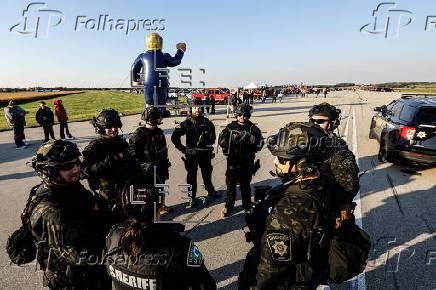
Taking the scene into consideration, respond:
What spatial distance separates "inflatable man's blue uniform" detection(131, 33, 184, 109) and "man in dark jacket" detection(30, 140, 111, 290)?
40.6ft

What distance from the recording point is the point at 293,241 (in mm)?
1661

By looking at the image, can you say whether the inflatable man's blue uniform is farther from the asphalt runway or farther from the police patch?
the police patch

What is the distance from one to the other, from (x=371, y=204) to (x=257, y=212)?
413 centimetres

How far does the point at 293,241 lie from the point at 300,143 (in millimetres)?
702

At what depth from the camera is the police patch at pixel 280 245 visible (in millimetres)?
1649

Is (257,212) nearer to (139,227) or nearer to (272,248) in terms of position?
(272,248)

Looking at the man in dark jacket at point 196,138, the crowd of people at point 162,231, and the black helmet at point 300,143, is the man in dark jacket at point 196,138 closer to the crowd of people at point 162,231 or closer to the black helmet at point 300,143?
the crowd of people at point 162,231

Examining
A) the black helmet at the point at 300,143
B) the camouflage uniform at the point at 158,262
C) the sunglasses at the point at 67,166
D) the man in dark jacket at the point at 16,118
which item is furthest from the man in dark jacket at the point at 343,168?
the man in dark jacket at the point at 16,118

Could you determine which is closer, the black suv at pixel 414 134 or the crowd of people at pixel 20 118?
the black suv at pixel 414 134

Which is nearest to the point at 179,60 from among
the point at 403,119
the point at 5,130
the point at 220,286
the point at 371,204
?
the point at 5,130

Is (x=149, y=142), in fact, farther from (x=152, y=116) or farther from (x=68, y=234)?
(x=68, y=234)

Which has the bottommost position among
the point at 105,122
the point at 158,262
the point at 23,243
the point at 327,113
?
the point at 23,243

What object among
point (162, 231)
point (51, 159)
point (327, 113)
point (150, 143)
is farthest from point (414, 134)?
point (51, 159)

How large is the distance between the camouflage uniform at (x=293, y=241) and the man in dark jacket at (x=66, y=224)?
1.27 m
